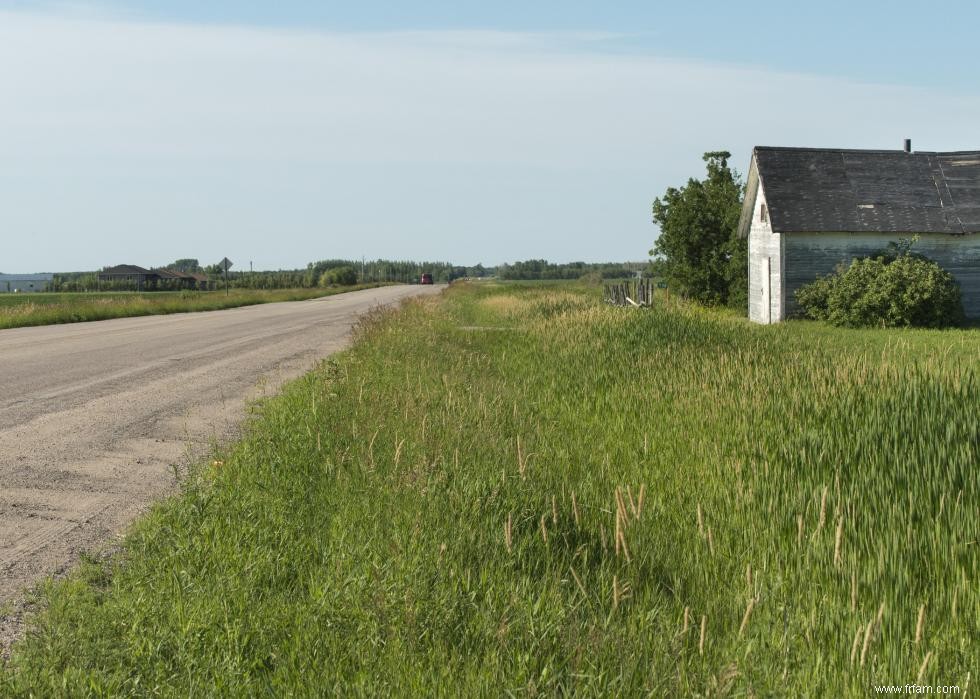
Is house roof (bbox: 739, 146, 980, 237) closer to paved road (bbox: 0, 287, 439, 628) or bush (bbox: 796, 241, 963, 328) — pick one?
bush (bbox: 796, 241, 963, 328)

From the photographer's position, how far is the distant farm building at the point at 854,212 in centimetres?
3020

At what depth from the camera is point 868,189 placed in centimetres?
3162

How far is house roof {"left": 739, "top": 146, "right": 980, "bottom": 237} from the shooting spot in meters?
30.2

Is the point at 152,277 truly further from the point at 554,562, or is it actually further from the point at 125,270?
the point at 554,562

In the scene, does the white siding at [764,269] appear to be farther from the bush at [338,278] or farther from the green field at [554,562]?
the bush at [338,278]

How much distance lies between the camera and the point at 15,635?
13.3 feet

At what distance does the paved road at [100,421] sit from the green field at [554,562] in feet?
1.92

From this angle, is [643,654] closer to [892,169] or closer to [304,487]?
[304,487]

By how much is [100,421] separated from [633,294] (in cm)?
3028

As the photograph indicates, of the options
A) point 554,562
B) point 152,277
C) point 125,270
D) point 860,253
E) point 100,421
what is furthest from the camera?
point 125,270

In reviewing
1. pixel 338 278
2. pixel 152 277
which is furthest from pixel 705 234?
pixel 152 277

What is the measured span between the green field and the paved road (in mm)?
585

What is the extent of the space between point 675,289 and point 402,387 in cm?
3488

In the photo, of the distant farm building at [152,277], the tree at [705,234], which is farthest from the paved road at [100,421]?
the distant farm building at [152,277]
